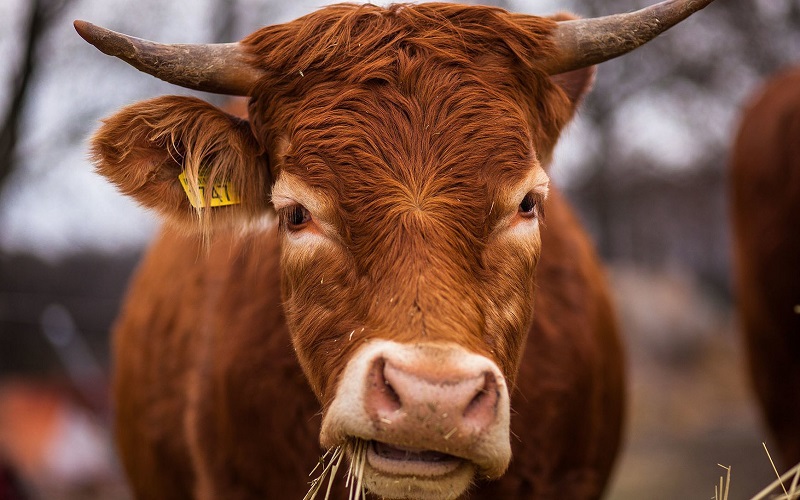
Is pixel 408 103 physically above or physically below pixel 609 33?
below

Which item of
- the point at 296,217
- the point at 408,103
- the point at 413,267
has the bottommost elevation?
the point at 413,267

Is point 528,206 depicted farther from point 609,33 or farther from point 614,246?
point 614,246

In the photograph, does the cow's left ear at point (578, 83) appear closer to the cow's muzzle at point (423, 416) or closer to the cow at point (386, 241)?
the cow at point (386, 241)

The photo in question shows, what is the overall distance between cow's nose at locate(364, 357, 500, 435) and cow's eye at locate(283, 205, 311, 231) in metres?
0.66

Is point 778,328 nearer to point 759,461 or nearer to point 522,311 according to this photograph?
point 522,311

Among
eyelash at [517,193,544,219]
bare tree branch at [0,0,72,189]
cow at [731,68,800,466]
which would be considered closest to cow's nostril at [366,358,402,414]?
eyelash at [517,193,544,219]

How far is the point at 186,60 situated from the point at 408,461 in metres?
1.48

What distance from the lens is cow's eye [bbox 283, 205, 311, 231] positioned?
2.74m

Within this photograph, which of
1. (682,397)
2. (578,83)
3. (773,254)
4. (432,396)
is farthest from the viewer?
(682,397)

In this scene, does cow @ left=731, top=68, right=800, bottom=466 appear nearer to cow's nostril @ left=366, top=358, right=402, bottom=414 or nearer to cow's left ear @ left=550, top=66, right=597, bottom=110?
cow's left ear @ left=550, top=66, right=597, bottom=110

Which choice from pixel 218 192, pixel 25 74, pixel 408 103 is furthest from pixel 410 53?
pixel 25 74

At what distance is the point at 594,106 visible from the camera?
12414 mm

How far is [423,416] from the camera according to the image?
2170mm

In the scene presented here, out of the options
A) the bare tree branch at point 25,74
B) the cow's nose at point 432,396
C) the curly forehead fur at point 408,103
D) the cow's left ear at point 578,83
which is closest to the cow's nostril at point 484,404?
the cow's nose at point 432,396
